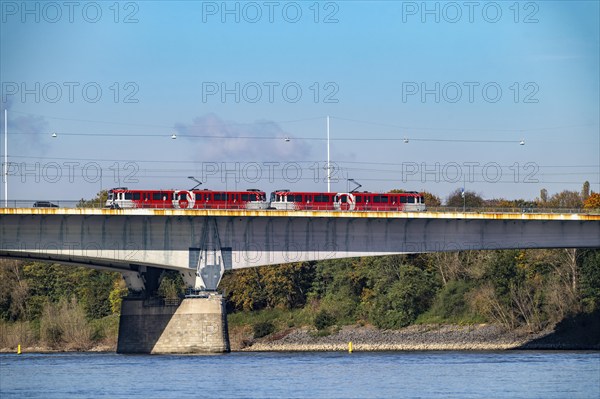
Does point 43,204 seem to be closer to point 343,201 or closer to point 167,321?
point 167,321

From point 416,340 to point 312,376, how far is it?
51219 millimetres

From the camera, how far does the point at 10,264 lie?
192250 mm

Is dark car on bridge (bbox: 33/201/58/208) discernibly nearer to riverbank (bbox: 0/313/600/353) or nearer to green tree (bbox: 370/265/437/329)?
riverbank (bbox: 0/313/600/353)

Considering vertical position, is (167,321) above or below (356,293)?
below

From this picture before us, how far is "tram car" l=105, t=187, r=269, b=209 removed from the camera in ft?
432

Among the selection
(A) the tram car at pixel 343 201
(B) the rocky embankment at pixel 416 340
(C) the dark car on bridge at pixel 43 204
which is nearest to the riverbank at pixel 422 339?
(B) the rocky embankment at pixel 416 340

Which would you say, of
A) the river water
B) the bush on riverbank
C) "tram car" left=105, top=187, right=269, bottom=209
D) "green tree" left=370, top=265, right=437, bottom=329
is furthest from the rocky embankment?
"tram car" left=105, top=187, right=269, bottom=209

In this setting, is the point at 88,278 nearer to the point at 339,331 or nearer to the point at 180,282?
the point at 180,282

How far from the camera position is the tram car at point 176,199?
132 m

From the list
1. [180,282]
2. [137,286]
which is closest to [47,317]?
[180,282]

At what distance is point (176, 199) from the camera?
432 ft

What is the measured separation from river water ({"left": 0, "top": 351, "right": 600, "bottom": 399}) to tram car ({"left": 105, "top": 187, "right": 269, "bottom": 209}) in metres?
14.9

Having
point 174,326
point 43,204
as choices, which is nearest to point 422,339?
point 174,326

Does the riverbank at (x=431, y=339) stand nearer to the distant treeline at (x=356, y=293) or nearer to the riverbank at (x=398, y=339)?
the riverbank at (x=398, y=339)
